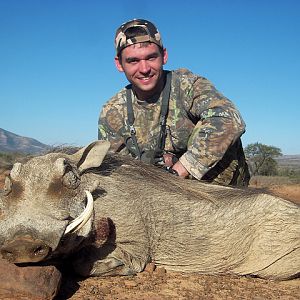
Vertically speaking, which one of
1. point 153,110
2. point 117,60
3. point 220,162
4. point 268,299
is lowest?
point 268,299

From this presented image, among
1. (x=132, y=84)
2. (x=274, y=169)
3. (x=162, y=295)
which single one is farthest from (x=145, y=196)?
(x=274, y=169)

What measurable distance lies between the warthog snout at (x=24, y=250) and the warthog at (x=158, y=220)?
39 cm

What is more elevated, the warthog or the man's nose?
the man's nose

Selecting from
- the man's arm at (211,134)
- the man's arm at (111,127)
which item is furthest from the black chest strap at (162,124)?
the man's arm at (211,134)

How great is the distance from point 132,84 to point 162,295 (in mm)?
2847

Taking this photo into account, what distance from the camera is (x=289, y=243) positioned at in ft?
12.3

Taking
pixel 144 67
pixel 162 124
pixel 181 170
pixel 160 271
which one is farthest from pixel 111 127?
pixel 160 271

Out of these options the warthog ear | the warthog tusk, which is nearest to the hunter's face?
the warthog ear

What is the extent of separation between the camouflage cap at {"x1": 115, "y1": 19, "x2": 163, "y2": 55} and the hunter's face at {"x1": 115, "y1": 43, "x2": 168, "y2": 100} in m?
0.05

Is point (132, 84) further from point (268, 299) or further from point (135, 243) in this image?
point (268, 299)

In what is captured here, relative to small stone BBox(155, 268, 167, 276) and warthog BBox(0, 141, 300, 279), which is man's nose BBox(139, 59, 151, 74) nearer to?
warthog BBox(0, 141, 300, 279)

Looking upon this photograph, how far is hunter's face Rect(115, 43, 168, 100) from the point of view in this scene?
5113 millimetres

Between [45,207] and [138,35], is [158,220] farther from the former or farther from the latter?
[138,35]

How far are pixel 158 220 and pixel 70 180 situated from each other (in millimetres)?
809
